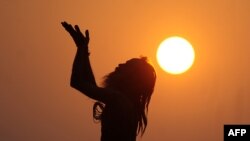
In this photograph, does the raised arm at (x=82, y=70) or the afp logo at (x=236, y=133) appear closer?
the raised arm at (x=82, y=70)

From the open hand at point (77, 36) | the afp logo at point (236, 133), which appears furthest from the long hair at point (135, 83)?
the afp logo at point (236, 133)

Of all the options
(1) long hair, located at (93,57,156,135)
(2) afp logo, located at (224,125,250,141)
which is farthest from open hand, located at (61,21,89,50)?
(2) afp logo, located at (224,125,250,141)

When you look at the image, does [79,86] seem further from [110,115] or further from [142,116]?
[142,116]

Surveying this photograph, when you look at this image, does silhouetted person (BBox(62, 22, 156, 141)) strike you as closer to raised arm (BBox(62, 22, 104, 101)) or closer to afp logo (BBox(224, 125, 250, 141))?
raised arm (BBox(62, 22, 104, 101))

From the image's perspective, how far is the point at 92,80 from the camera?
2043mm

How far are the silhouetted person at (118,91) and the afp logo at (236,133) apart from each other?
2797 millimetres

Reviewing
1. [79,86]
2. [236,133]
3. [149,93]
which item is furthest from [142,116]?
[236,133]

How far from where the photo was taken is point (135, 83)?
2.15 meters

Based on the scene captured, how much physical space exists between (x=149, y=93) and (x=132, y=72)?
0.18 meters

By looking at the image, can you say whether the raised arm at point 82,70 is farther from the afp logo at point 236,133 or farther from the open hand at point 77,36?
the afp logo at point 236,133

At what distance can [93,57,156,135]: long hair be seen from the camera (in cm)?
211

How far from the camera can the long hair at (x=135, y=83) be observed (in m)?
2.11

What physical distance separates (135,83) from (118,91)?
0.22 meters

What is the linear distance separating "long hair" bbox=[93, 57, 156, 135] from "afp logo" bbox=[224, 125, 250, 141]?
278 cm
